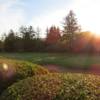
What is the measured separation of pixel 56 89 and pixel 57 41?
64273 millimetres

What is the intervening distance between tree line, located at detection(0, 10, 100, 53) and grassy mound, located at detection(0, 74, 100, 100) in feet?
154

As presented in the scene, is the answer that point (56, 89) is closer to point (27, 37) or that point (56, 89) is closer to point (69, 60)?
point (69, 60)

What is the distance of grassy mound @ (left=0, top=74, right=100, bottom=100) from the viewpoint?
6.77 metres

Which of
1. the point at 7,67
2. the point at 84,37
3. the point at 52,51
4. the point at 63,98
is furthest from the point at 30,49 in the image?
the point at 63,98

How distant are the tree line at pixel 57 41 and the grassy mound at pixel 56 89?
47036mm

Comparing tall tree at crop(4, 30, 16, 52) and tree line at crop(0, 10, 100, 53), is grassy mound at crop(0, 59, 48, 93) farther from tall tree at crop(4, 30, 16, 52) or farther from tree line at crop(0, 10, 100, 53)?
tall tree at crop(4, 30, 16, 52)

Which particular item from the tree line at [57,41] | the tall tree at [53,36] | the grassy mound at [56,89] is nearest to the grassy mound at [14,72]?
the grassy mound at [56,89]

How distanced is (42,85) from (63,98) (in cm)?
139

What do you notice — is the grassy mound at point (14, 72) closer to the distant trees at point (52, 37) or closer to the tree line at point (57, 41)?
the tree line at point (57, 41)

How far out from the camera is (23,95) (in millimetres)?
7691

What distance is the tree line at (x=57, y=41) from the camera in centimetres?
6156

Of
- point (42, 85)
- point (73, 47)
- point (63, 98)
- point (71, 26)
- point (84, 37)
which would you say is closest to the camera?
point (63, 98)

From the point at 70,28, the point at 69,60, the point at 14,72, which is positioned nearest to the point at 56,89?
the point at 14,72

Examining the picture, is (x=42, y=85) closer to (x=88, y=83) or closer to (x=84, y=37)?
(x=88, y=83)
